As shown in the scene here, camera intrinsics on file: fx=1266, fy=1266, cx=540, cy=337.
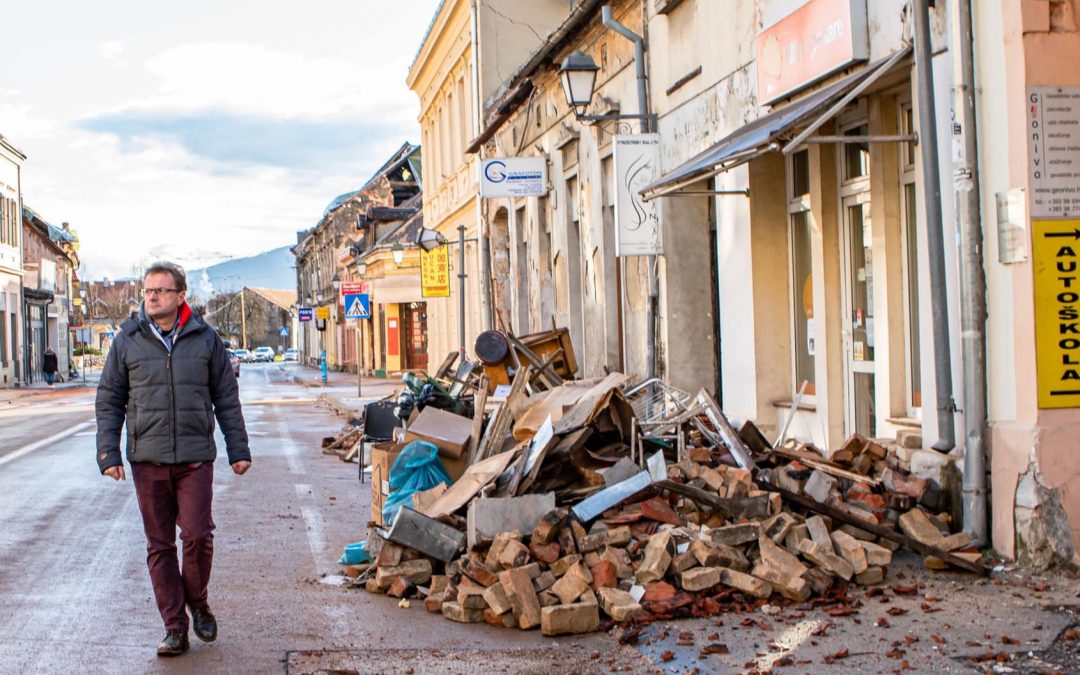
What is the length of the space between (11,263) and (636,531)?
52.9m

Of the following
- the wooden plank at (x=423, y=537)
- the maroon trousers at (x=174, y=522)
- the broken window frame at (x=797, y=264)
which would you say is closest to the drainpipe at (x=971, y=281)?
the wooden plank at (x=423, y=537)

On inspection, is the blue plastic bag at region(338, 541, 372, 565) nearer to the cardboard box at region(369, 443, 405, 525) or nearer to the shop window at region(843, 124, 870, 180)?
the cardboard box at region(369, 443, 405, 525)

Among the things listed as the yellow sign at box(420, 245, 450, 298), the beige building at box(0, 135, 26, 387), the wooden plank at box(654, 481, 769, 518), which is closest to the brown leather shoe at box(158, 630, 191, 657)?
the wooden plank at box(654, 481, 769, 518)

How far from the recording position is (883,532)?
748cm

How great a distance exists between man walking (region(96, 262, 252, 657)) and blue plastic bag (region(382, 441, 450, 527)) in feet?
8.82

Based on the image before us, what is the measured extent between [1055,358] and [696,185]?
6.95 meters

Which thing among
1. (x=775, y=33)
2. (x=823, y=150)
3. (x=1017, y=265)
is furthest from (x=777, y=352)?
(x=1017, y=265)

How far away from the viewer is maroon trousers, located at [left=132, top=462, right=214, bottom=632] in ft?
21.1

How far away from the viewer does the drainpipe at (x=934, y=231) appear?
798 centimetres

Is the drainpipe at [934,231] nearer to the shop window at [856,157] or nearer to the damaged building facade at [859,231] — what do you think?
the damaged building facade at [859,231]

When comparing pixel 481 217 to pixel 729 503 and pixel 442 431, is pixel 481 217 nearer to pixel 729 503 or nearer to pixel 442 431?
pixel 442 431

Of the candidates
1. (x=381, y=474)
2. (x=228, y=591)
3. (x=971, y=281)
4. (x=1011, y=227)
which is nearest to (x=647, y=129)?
(x=381, y=474)

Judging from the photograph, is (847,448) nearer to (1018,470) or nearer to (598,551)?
(1018,470)

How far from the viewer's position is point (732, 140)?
409 inches
